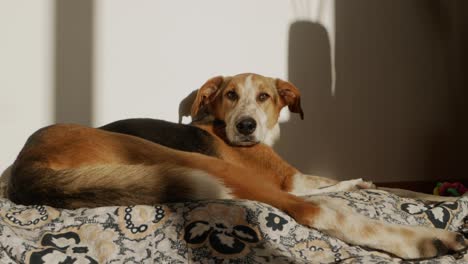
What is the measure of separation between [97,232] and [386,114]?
3.01 metres

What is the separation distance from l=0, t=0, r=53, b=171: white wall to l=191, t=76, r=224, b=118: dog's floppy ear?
808mm

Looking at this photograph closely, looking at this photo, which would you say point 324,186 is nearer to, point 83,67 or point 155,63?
point 155,63

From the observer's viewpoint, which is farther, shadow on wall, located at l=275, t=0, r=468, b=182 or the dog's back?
shadow on wall, located at l=275, t=0, r=468, b=182

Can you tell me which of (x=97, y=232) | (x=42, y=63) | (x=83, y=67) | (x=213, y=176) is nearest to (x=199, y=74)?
(x=83, y=67)

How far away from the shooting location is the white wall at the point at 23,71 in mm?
2818

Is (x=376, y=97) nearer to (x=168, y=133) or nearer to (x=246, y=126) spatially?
(x=246, y=126)

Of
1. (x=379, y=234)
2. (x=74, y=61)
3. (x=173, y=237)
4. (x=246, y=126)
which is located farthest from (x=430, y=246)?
(x=74, y=61)

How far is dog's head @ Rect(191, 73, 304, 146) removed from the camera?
9.35 ft

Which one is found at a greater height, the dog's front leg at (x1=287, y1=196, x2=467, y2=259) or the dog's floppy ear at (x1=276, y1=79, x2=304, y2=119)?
the dog's floppy ear at (x1=276, y1=79, x2=304, y2=119)

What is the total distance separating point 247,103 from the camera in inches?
115

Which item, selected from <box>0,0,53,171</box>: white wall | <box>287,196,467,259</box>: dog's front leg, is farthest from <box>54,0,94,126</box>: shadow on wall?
<box>287,196,467,259</box>: dog's front leg

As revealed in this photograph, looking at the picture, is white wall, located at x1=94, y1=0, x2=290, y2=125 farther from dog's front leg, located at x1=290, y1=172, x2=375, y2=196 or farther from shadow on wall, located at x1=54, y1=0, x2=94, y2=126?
dog's front leg, located at x1=290, y1=172, x2=375, y2=196

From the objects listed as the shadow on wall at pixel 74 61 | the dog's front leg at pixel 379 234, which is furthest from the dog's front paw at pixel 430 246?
the shadow on wall at pixel 74 61

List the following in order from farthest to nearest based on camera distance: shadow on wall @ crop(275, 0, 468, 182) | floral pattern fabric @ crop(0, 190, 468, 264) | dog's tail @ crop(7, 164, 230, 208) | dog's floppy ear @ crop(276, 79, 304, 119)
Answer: shadow on wall @ crop(275, 0, 468, 182), dog's floppy ear @ crop(276, 79, 304, 119), dog's tail @ crop(7, 164, 230, 208), floral pattern fabric @ crop(0, 190, 468, 264)
